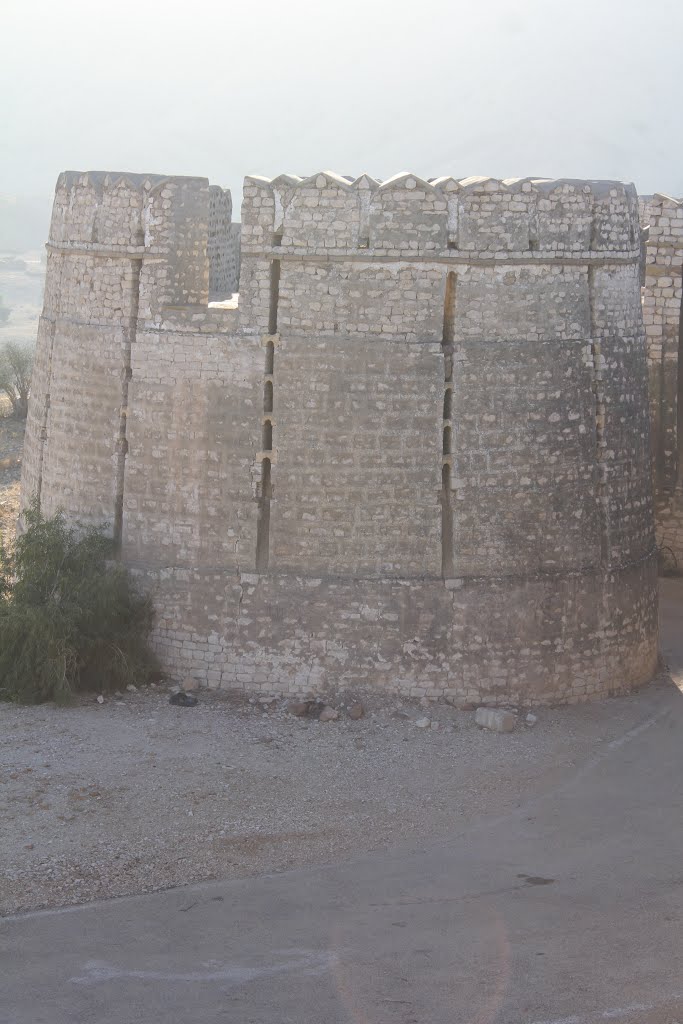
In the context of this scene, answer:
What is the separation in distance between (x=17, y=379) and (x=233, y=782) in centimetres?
1855

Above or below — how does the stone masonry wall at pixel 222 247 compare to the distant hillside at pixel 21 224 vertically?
below

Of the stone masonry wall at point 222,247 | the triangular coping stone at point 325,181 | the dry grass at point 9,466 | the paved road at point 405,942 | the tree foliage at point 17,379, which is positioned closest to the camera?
the paved road at point 405,942

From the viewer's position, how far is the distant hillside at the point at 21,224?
109m

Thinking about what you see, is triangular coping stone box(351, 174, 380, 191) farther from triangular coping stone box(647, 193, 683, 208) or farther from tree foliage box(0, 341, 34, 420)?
tree foliage box(0, 341, 34, 420)

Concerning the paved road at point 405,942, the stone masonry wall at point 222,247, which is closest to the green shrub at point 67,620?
the stone masonry wall at point 222,247

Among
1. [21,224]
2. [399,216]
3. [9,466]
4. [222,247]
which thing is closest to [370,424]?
[399,216]

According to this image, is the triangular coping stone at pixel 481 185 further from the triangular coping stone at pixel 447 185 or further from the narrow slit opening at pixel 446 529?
the narrow slit opening at pixel 446 529

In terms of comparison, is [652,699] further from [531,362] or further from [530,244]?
[530,244]

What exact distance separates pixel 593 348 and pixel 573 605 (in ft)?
7.95

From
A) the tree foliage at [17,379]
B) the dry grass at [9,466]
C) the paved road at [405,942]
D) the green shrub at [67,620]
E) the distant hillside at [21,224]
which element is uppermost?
the distant hillside at [21,224]

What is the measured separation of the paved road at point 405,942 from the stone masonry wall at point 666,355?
8.61 metres

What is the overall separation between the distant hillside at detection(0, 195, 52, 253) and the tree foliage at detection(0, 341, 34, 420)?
8043 centimetres

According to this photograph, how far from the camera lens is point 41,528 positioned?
40.6ft

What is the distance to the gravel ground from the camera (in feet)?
30.8
